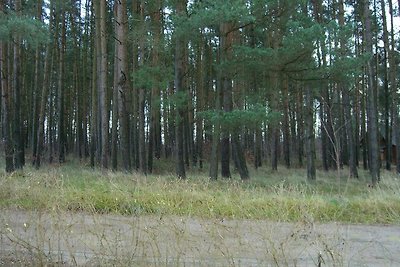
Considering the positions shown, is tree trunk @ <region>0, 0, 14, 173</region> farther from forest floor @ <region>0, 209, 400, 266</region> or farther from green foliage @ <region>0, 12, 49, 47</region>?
forest floor @ <region>0, 209, 400, 266</region>

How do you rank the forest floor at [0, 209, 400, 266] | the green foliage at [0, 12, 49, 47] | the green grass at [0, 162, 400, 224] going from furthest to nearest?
the green foliage at [0, 12, 49, 47] < the green grass at [0, 162, 400, 224] < the forest floor at [0, 209, 400, 266]

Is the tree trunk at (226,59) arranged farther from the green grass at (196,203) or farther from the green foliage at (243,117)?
the green grass at (196,203)

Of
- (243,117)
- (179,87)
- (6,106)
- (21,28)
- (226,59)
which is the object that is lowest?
(243,117)

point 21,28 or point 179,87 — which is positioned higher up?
point 21,28

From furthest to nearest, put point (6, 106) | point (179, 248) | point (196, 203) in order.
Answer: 1. point (6, 106)
2. point (196, 203)
3. point (179, 248)

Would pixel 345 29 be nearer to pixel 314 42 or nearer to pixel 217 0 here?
pixel 314 42

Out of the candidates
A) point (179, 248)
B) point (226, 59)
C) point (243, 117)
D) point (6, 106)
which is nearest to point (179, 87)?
point (226, 59)

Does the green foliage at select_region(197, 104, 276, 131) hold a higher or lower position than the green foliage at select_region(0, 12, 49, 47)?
lower

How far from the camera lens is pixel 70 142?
36156 mm

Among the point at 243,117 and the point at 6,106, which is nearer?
the point at 243,117

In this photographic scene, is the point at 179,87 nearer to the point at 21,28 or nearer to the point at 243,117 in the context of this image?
the point at 243,117

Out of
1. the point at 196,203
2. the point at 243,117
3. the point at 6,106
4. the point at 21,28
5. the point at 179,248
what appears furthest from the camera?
the point at 6,106

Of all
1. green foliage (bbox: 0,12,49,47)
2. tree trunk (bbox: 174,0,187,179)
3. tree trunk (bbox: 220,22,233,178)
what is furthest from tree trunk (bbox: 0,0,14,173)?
tree trunk (bbox: 220,22,233,178)

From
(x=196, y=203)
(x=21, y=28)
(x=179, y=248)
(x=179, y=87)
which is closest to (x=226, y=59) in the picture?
(x=179, y=87)
